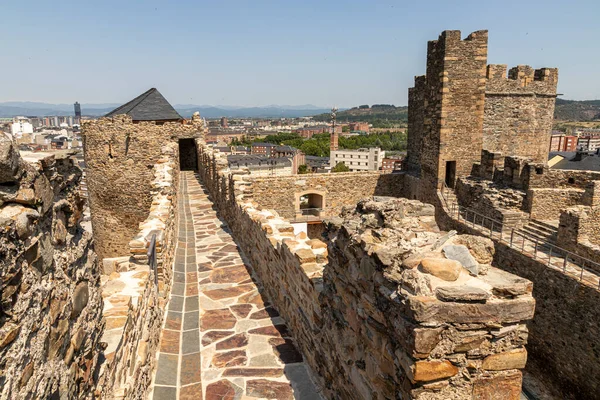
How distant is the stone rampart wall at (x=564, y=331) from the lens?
9406mm

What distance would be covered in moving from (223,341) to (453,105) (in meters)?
14.1

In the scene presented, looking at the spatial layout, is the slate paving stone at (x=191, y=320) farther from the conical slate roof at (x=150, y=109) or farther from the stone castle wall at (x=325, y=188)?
the stone castle wall at (x=325, y=188)

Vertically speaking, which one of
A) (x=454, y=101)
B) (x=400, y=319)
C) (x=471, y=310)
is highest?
(x=454, y=101)

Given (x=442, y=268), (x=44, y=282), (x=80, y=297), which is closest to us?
(x=44, y=282)

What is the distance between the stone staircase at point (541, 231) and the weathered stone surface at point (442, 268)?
1155cm

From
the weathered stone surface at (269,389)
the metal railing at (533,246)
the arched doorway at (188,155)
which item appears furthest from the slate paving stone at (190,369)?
the arched doorway at (188,155)

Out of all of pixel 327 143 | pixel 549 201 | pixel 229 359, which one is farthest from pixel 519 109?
pixel 327 143

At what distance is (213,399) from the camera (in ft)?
11.9

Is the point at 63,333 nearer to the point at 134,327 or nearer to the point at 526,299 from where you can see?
Result: the point at 134,327

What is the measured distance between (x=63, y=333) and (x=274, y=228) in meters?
3.87

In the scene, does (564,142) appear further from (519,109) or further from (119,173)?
(119,173)

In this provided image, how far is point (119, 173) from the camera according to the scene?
529 inches

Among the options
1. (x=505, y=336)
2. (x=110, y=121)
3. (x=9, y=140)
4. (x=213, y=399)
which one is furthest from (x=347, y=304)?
(x=110, y=121)

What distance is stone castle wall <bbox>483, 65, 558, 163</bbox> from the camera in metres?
17.0
